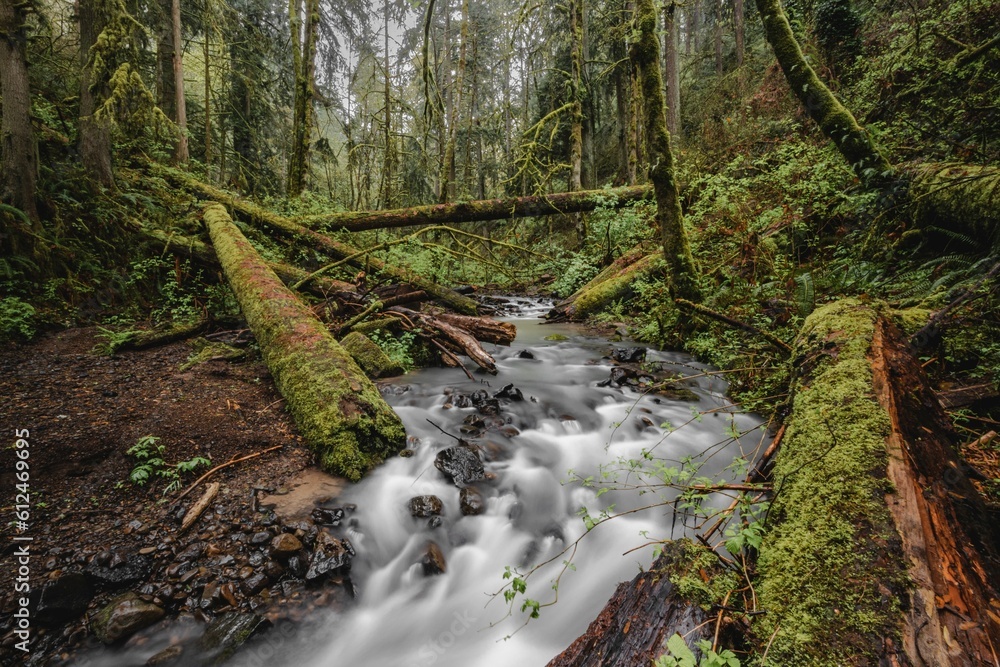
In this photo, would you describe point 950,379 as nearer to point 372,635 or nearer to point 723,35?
point 372,635

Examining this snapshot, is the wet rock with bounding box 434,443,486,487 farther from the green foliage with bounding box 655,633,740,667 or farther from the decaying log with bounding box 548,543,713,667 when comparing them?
the green foliage with bounding box 655,633,740,667

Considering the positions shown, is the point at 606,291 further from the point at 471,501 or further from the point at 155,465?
the point at 155,465

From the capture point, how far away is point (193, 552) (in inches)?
110

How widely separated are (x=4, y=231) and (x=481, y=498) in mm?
6729

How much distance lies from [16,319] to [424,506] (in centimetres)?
521

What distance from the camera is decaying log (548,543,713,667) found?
5.00ft

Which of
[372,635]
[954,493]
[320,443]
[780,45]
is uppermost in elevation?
[780,45]

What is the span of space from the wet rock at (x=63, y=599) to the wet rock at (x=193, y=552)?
425mm

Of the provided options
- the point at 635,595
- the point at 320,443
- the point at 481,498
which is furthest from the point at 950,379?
the point at 320,443

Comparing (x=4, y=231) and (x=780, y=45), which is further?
(x=780, y=45)

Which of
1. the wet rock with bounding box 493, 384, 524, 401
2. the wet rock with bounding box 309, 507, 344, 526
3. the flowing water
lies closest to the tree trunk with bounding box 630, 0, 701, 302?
the flowing water

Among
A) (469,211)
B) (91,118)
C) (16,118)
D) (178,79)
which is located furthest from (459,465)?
(178,79)

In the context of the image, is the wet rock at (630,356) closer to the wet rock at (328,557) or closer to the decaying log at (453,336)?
the decaying log at (453,336)

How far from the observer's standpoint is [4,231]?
536 cm
